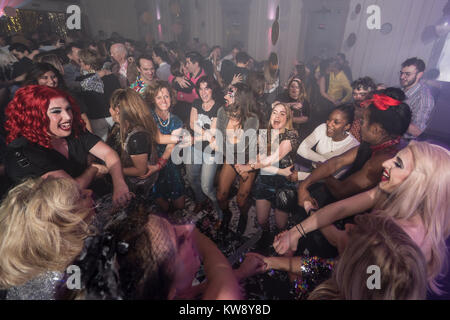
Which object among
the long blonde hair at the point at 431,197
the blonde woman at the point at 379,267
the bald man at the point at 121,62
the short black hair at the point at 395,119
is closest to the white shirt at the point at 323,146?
the short black hair at the point at 395,119

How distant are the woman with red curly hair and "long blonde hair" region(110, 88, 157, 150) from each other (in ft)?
1.01

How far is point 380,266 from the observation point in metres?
0.78

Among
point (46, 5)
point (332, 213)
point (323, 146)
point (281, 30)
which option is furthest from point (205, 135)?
point (46, 5)

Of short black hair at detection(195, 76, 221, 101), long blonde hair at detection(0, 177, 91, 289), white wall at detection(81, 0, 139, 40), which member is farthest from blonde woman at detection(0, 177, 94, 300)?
white wall at detection(81, 0, 139, 40)

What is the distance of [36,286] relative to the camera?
954mm

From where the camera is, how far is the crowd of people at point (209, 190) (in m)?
0.86

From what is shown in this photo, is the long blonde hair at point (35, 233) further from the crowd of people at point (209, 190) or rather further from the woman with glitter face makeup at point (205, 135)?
the woman with glitter face makeup at point (205, 135)

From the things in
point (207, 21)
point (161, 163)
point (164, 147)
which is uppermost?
point (207, 21)

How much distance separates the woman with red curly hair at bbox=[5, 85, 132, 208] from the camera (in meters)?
1.40

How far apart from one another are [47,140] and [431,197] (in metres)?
2.54

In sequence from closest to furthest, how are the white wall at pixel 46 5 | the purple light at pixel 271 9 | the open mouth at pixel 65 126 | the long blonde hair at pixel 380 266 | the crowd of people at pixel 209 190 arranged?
the long blonde hair at pixel 380 266, the crowd of people at pixel 209 190, the open mouth at pixel 65 126, the purple light at pixel 271 9, the white wall at pixel 46 5

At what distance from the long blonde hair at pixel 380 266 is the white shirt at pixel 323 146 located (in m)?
0.96

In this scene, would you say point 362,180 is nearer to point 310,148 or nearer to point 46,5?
point 310,148

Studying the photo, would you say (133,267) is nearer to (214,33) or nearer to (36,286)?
(36,286)
